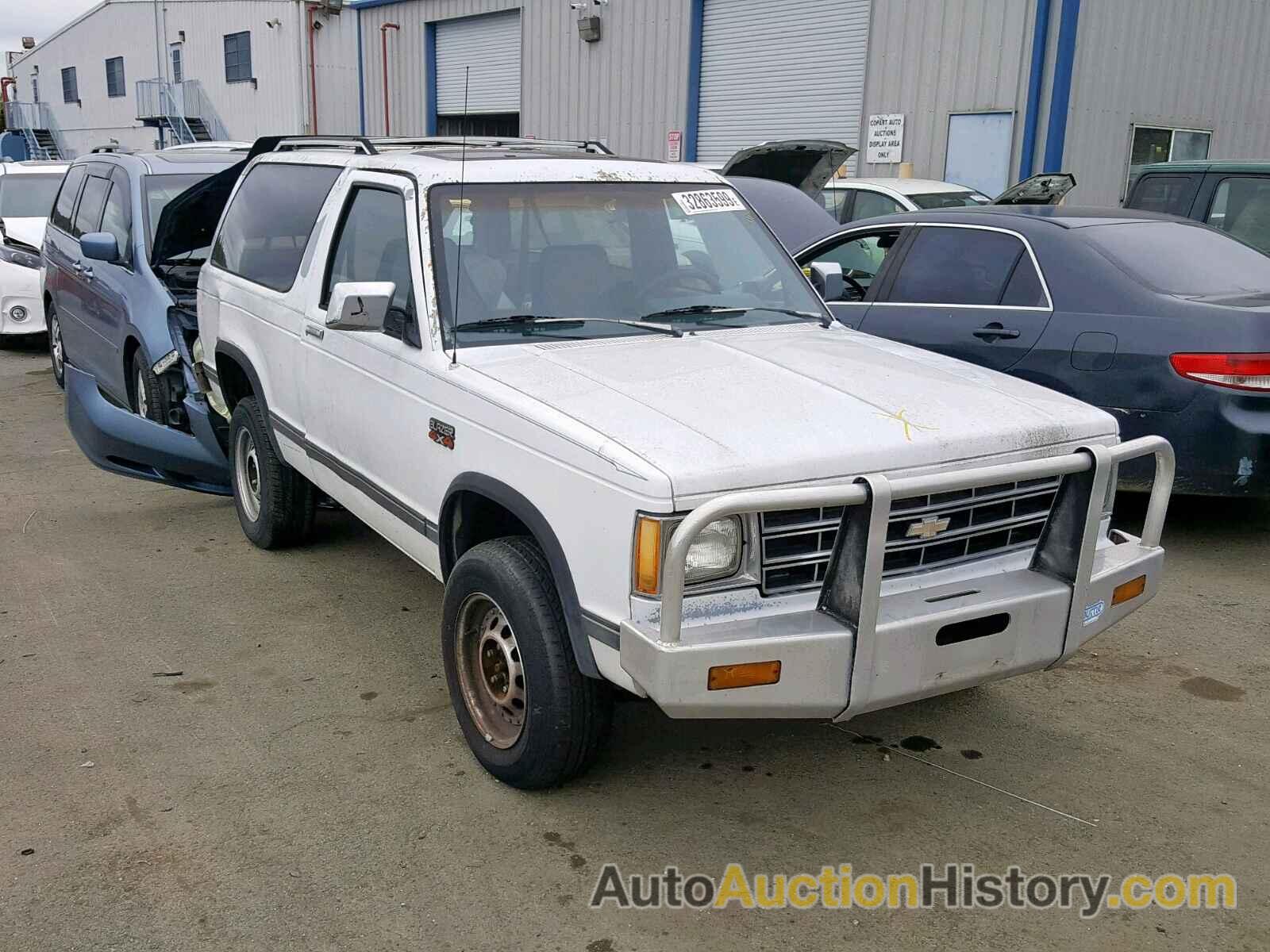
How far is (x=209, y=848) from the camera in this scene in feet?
11.2

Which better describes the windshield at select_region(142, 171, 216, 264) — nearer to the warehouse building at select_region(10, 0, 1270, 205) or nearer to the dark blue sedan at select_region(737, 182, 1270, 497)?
the dark blue sedan at select_region(737, 182, 1270, 497)

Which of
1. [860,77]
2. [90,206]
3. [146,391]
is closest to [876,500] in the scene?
[146,391]

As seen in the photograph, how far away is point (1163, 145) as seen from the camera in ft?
50.3

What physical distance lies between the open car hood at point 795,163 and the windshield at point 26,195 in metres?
7.72

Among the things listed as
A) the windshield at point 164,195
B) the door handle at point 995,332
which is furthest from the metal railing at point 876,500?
the windshield at point 164,195

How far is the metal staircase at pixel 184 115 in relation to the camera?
32.9 m

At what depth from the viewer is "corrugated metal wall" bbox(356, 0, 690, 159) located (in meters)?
18.4

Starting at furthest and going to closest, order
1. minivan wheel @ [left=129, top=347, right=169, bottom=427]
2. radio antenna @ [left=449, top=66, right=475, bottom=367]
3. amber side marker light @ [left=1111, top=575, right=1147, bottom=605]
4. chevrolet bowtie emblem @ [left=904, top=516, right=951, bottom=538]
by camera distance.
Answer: minivan wheel @ [left=129, top=347, right=169, bottom=427] → radio antenna @ [left=449, top=66, right=475, bottom=367] → amber side marker light @ [left=1111, top=575, right=1147, bottom=605] → chevrolet bowtie emblem @ [left=904, top=516, right=951, bottom=538]

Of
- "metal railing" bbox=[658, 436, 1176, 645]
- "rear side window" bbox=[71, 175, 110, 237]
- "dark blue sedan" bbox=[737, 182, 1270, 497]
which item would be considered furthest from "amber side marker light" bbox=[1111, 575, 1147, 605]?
"rear side window" bbox=[71, 175, 110, 237]

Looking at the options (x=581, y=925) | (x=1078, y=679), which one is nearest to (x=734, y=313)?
(x=1078, y=679)

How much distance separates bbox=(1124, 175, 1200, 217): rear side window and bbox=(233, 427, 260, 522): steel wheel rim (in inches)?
248

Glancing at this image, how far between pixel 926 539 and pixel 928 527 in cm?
4

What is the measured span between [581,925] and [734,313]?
2.38 metres

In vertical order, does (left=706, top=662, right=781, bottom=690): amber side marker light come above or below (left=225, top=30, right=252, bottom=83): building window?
below
